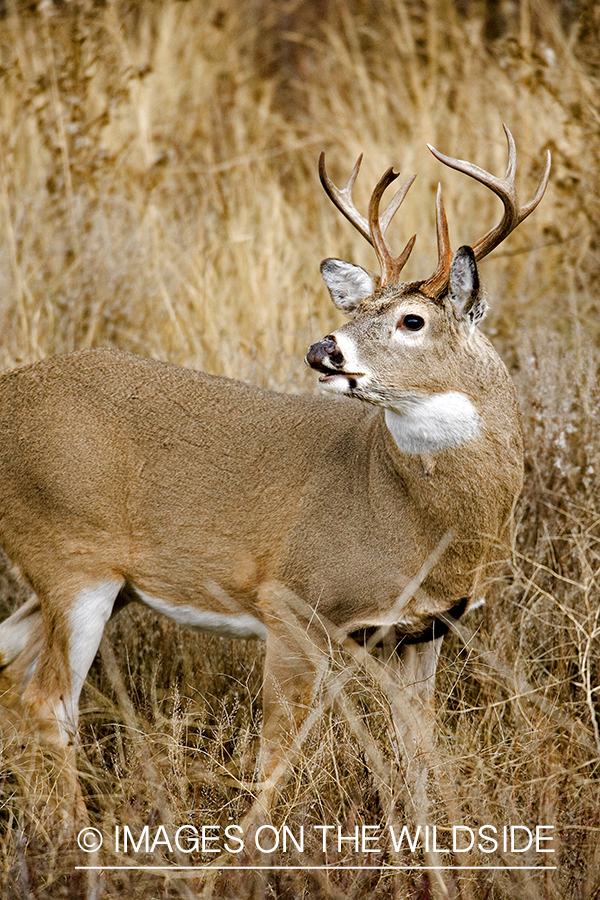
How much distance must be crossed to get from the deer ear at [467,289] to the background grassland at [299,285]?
33.0 inches

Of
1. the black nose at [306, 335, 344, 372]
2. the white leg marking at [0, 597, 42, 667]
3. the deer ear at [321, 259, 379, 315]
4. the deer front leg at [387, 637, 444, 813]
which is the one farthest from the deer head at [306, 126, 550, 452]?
the white leg marking at [0, 597, 42, 667]

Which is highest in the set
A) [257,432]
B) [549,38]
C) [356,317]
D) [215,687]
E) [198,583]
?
[549,38]

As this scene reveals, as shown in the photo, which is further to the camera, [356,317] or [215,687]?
[215,687]

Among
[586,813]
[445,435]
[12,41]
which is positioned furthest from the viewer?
[12,41]

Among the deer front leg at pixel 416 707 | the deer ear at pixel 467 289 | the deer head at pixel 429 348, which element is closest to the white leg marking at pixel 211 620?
the deer front leg at pixel 416 707

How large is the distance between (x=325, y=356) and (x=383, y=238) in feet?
2.67

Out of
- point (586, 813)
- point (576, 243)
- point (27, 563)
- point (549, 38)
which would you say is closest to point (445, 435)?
point (586, 813)

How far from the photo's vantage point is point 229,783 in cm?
355

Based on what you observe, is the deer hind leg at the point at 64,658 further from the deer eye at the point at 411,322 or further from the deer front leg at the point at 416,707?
the deer eye at the point at 411,322

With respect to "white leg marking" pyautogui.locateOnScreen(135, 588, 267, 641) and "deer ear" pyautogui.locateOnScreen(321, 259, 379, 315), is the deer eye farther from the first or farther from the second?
"white leg marking" pyautogui.locateOnScreen(135, 588, 267, 641)

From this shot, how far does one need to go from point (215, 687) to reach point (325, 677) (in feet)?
2.41

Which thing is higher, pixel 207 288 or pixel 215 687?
pixel 207 288

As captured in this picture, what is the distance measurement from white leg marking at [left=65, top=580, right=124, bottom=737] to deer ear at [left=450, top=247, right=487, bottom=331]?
1.50m

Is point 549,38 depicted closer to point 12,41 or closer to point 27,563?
point 12,41
